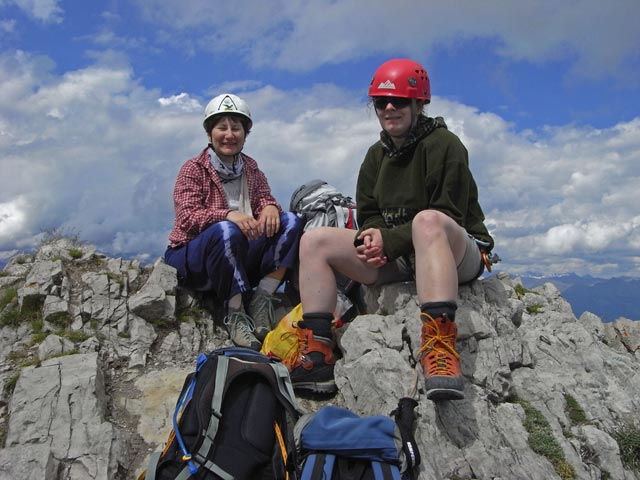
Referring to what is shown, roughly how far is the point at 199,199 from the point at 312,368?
10.3 feet

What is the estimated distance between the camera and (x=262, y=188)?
8.07 m

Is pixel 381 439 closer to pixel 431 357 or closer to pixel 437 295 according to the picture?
pixel 431 357

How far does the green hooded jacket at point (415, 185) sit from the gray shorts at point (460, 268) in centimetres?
27

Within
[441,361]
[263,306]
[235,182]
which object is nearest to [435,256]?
[441,361]

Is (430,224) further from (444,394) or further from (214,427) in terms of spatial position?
(214,427)

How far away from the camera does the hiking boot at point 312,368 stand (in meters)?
5.68

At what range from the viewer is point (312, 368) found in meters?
5.68

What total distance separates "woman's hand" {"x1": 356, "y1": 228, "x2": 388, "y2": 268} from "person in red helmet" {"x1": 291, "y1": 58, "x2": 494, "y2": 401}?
0.01 m

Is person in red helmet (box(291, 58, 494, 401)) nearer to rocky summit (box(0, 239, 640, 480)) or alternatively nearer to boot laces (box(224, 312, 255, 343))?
rocky summit (box(0, 239, 640, 480))

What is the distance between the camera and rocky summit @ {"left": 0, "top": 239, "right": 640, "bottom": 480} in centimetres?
470

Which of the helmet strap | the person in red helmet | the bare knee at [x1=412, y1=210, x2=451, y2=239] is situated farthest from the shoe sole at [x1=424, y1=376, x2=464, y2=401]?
the helmet strap

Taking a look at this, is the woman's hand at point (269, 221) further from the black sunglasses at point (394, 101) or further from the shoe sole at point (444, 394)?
the shoe sole at point (444, 394)

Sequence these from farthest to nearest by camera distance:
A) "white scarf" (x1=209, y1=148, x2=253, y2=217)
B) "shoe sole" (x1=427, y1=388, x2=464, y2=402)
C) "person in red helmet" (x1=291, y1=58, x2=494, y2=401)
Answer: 1. "white scarf" (x1=209, y1=148, x2=253, y2=217)
2. "person in red helmet" (x1=291, y1=58, x2=494, y2=401)
3. "shoe sole" (x1=427, y1=388, x2=464, y2=402)

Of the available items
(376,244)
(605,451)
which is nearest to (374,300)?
(376,244)
